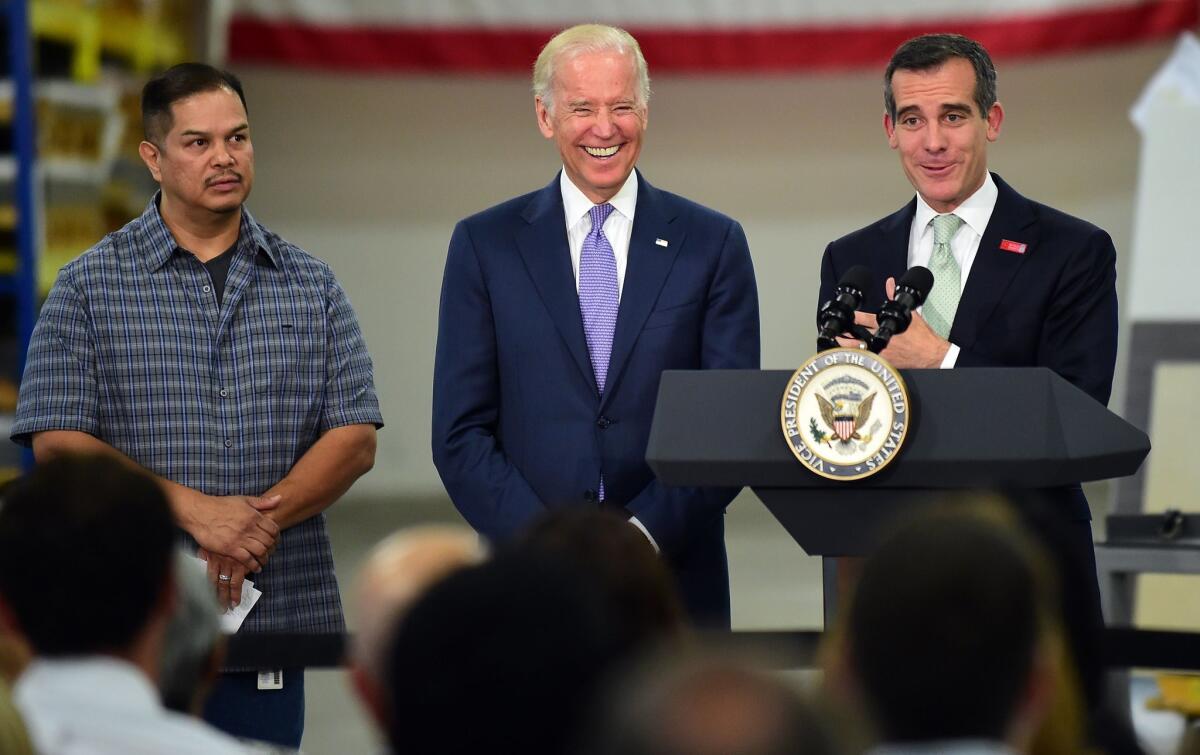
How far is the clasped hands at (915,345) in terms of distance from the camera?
7.61 feet

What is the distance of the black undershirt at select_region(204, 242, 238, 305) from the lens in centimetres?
280

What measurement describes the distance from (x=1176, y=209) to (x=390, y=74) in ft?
13.0

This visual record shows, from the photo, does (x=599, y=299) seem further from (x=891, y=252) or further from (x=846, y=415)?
(x=846, y=415)

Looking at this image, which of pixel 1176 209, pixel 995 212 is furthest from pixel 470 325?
pixel 1176 209

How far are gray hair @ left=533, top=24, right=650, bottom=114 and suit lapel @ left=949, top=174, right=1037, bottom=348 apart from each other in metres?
0.57

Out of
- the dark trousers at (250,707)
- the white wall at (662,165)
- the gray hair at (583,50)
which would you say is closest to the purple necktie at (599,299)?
the gray hair at (583,50)

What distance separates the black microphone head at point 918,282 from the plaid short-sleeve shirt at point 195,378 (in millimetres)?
1035

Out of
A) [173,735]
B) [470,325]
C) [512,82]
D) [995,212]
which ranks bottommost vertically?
[173,735]

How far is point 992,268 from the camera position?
2500 mm

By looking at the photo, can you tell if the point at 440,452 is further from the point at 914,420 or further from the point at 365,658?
the point at 365,658

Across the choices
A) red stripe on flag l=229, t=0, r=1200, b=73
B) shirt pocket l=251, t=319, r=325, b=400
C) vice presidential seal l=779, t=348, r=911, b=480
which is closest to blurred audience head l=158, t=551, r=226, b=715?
vice presidential seal l=779, t=348, r=911, b=480

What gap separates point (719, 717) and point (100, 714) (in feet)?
2.14

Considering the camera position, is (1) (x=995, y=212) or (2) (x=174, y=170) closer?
(1) (x=995, y=212)

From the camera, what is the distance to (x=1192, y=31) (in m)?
7.43
